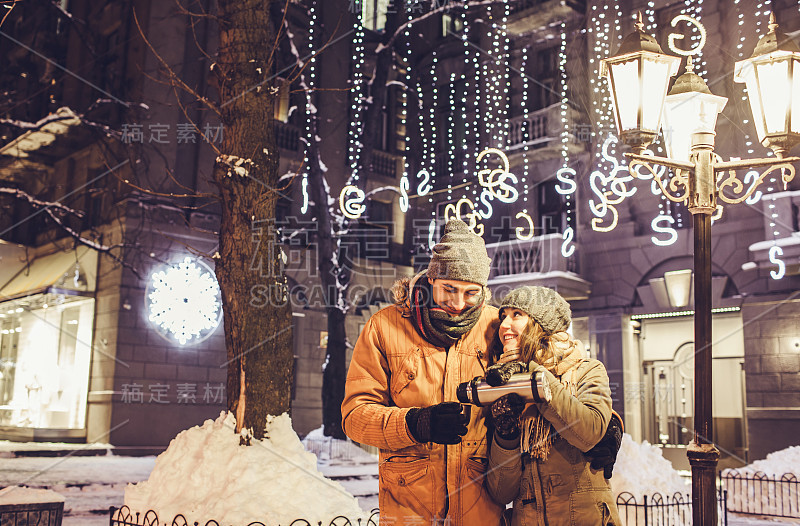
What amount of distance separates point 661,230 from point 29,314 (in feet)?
64.5

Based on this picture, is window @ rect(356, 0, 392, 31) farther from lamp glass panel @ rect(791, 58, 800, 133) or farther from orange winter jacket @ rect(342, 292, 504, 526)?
orange winter jacket @ rect(342, 292, 504, 526)

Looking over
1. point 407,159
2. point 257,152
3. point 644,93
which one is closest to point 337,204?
point 407,159

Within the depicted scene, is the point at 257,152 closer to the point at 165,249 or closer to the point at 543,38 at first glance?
the point at 165,249

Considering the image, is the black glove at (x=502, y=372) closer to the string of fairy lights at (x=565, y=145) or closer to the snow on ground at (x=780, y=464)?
the snow on ground at (x=780, y=464)

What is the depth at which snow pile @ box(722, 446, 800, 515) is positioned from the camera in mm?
12562

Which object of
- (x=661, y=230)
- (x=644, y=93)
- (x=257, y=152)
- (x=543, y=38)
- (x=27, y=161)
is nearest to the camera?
(x=644, y=93)

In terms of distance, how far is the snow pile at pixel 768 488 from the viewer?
12.6 meters

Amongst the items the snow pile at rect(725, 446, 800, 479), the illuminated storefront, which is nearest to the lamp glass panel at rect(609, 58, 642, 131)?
the snow pile at rect(725, 446, 800, 479)

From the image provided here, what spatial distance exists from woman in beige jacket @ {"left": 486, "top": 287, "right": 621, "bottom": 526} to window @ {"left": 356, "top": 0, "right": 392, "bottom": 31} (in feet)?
71.0

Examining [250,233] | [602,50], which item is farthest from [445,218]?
[250,233]

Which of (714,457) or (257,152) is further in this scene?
(257,152)

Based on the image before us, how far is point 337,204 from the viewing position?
66.6 feet

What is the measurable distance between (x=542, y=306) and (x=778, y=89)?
416cm

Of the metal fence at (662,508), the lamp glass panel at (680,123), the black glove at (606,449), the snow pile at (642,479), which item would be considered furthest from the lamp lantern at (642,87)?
the snow pile at (642,479)
